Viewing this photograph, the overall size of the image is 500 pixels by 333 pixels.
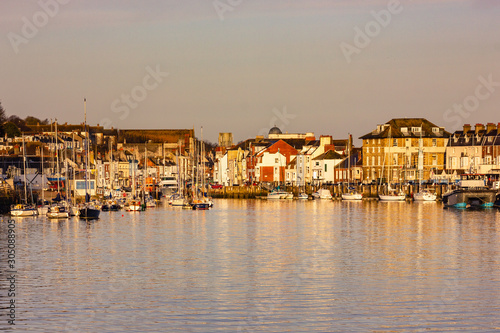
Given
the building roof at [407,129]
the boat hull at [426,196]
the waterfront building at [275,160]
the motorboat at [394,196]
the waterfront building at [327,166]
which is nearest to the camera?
the boat hull at [426,196]

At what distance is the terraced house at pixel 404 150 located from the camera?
149250 millimetres

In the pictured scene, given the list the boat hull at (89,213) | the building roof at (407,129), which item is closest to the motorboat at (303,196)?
the building roof at (407,129)

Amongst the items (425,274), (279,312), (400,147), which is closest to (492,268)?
(425,274)

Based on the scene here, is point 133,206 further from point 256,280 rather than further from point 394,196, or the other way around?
point 256,280

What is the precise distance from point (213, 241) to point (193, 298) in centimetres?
2513

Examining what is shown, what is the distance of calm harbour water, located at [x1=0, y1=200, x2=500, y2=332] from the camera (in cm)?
2745

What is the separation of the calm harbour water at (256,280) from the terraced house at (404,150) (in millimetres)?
82793

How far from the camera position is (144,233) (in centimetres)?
6469

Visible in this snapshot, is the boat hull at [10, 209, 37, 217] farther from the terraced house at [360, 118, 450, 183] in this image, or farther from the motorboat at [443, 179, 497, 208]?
the terraced house at [360, 118, 450, 183]

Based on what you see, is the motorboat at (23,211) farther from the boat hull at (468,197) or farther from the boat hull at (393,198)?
the boat hull at (393,198)

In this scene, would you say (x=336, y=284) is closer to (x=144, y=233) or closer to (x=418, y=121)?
(x=144, y=233)

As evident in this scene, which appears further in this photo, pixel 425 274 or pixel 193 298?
pixel 425 274

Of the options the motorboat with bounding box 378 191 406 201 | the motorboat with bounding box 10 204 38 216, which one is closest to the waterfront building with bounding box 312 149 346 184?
the motorboat with bounding box 378 191 406 201

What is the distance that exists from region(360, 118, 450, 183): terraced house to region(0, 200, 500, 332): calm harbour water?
82.8m
